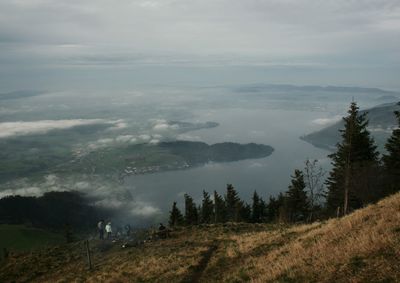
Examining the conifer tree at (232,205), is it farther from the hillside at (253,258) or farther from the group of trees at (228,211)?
the hillside at (253,258)

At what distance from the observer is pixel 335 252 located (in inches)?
623

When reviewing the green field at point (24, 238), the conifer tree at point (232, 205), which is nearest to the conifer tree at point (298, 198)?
the conifer tree at point (232, 205)

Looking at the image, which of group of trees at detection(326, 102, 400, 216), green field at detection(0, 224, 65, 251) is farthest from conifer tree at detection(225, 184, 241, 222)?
green field at detection(0, 224, 65, 251)

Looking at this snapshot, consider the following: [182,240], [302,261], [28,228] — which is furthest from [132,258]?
[28,228]

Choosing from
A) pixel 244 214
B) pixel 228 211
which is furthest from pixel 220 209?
pixel 244 214

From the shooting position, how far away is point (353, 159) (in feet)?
170

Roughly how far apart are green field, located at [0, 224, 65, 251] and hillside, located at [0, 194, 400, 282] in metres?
112

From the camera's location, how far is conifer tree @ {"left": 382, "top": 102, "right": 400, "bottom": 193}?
4832 centimetres

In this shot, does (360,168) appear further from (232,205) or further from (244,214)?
(244,214)

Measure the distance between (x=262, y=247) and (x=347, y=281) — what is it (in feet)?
40.7

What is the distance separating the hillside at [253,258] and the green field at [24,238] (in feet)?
369

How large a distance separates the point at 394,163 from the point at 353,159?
5690 millimetres

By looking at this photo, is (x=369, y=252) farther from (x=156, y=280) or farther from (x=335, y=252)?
(x=156, y=280)

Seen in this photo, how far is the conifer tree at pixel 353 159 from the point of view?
46.1m
